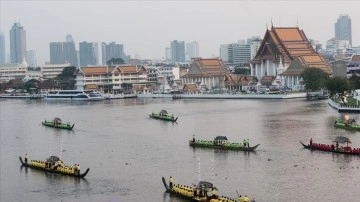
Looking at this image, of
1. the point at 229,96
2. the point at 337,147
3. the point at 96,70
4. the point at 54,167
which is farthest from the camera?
the point at 96,70

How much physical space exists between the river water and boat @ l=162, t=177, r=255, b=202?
10.5 inches

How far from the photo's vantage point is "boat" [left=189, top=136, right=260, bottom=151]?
2445 cm

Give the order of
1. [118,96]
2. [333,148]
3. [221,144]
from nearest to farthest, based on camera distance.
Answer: [333,148], [221,144], [118,96]

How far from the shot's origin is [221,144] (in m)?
25.3

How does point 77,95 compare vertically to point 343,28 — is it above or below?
below

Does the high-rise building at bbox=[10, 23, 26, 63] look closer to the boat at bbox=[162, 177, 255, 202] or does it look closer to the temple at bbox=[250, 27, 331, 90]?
the temple at bbox=[250, 27, 331, 90]

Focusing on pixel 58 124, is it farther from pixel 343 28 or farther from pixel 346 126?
pixel 343 28

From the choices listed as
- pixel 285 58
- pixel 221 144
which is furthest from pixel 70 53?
pixel 221 144

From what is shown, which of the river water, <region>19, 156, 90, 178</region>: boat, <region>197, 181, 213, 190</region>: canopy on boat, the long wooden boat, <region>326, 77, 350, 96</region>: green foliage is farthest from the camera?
<region>326, 77, 350, 96</region>: green foliage

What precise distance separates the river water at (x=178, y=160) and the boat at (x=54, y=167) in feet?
0.90

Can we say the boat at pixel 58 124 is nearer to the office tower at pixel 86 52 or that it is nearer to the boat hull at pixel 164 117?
the boat hull at pixel 164 117

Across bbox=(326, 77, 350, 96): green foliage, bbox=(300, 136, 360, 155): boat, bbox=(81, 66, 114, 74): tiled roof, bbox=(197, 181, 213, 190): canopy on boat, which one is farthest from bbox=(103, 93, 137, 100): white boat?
bbox=(197, 181, 213, 190): canopy on boat

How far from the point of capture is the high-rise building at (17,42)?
18575 centimetres

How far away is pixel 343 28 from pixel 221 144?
146 m
